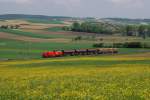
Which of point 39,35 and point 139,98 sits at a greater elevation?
point 139,98

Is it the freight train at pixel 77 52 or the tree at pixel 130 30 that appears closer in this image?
the freight train at pixel 77 52

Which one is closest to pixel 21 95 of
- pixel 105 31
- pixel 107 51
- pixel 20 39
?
pixel 107 51

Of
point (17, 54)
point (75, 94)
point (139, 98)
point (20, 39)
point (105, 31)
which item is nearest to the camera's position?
point (139, 98)

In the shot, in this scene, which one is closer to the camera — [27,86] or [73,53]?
[27,86]

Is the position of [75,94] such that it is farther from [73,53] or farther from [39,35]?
[39,35]

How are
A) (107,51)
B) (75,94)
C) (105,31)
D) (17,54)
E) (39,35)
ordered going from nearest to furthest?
1. (75,94)
2. (17,54)
3. (107,51)
4. (39,35)
5. (105,31)

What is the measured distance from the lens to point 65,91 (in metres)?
25.8

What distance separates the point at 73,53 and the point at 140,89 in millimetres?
73292

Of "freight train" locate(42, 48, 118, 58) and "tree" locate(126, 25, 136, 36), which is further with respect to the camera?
"tree" locate(126, 25, 136, 36)

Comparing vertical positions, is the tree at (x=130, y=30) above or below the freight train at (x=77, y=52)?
below

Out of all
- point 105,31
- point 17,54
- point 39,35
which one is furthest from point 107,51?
point 105,31

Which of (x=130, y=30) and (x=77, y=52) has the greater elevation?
(x=77, y=52)

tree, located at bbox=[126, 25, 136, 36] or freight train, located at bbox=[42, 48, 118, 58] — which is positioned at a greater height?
freight train, located at bbox=[42, 48, 118, 58]

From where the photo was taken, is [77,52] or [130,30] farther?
[130,30]
